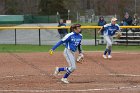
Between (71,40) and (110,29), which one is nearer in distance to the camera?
(71,40)

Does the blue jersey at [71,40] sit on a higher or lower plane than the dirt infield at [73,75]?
higher

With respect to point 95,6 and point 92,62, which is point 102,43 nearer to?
point 92,62

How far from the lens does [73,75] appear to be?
16.0 metres

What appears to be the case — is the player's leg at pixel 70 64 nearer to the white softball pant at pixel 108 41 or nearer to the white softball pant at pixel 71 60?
the white softball pant at pixel 71 60

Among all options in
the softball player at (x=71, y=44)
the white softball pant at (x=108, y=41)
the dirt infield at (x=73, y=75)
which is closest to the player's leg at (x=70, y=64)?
the softball player at (x=71, y=44)

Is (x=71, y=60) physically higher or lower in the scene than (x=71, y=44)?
lower

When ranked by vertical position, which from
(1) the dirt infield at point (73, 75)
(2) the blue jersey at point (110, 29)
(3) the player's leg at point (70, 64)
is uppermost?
(2) the blue jersey at point (110, 29)

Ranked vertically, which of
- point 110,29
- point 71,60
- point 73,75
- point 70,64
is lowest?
point 73,75

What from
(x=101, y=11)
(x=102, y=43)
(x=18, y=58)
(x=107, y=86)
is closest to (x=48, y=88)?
(x=107, y=86)

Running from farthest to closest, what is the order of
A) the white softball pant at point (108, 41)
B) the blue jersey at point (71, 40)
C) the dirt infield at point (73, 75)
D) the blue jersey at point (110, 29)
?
the white softball pant at point (108, 41) < the blue jersey at point (110, 29) < the blue jersey at point (71, 40) < the dirt infield at point (73, 75)

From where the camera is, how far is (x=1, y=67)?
A: 18.8 m

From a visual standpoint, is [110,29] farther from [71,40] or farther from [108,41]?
[71,40]

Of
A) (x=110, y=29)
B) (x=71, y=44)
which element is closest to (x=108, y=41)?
(x=110, y=29)

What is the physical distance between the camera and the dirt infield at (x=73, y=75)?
12461 millimetres
